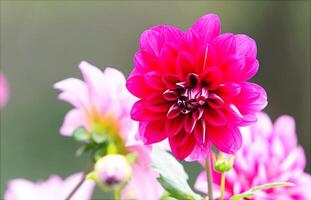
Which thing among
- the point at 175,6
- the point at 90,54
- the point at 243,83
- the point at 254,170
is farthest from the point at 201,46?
the point at 175,6

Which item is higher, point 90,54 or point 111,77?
point 111,77

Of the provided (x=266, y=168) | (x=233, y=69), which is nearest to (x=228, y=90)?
(x=233, y=69)

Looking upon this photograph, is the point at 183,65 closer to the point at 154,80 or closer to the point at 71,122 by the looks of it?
the point at 154,80

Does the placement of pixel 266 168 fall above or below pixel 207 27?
below

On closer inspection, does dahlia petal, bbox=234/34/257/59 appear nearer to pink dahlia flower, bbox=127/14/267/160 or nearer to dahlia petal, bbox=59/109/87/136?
pink dahlia flower, bbox=127/14/267/160

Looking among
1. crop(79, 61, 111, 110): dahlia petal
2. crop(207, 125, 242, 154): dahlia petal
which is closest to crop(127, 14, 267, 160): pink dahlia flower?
crop(207, 125, 242, 154): dahlia petal

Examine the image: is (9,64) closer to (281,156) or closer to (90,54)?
(90,54)
